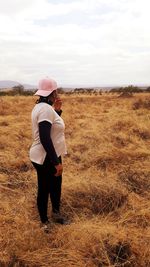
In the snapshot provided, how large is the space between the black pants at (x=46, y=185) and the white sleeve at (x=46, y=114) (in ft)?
1.35

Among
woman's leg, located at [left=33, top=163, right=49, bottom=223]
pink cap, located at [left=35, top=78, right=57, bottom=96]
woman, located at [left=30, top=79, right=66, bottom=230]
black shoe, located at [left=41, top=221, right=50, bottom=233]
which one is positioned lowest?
black shoe, located at [left=41, top=221, right=50, bottom=233]

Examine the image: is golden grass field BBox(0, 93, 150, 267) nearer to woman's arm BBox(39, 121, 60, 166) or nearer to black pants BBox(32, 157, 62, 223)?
black pants BBox(32, 157, 62, 223)

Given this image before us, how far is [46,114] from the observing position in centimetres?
355

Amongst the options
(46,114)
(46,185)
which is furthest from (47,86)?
(46,185)

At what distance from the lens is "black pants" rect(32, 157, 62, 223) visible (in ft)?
12.4

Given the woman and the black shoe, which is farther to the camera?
the black shoe

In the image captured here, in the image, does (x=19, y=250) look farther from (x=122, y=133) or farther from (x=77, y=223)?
(x=122, y=133)

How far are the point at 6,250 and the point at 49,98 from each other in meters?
1.44

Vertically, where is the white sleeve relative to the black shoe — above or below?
above

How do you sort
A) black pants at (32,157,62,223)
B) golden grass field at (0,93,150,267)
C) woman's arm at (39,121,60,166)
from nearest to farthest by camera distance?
golden grass field at (0,93,150,267)
woman's arm at (39,121,60,166)
black pants at (32,157,62,223)

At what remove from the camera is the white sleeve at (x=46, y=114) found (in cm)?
355

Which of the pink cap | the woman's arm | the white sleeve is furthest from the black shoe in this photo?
the pink cap

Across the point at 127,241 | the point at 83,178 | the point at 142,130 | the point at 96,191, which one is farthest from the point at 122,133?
the point at 127,241

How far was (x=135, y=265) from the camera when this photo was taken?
124 inches
